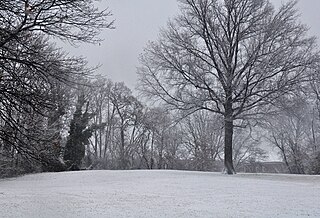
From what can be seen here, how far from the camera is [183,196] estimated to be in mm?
10852

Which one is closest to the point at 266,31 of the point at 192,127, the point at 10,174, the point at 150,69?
the point at 150,69

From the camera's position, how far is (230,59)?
2108 cm

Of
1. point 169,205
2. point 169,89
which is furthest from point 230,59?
point 169,205

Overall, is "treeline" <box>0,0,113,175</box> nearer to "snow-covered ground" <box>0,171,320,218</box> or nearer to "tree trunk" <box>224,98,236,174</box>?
"snow-covered ground" <box>0,171,320,218</box>

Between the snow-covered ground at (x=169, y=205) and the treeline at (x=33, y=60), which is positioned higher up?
the treeline at (x=33, y=60)

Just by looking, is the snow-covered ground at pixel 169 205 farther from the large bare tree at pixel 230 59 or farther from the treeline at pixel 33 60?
the large bare tree at pixel 230 59

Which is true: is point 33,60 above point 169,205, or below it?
above

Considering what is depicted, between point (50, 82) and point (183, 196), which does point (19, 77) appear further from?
point (183, 196)

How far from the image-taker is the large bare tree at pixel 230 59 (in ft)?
64.6

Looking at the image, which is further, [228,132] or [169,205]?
[228,132]

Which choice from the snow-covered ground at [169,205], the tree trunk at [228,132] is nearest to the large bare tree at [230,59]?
the tree trunk at [228,132]

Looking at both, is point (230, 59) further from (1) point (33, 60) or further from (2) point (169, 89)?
(1) point (33, 60)

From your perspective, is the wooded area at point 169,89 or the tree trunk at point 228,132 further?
the tree trunk at point 228,132

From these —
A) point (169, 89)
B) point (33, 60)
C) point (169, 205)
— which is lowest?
point (169, 205)
